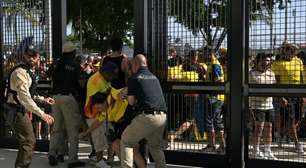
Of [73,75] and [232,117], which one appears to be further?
[73,75]

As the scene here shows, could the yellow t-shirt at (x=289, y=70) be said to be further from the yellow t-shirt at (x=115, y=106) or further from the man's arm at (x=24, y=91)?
the man's arm at (x=24, y=91)

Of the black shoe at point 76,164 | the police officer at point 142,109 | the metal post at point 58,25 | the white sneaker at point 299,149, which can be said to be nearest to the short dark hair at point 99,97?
the police officer at point 142,109

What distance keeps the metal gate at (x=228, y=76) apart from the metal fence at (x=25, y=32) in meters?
1.95

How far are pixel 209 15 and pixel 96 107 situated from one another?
2.06m

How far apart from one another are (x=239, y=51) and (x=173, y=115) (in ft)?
4.69

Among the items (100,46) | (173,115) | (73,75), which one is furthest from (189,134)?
(100,46)

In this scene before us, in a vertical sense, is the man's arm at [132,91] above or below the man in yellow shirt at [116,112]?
above

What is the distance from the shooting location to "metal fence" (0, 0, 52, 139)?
902 cm

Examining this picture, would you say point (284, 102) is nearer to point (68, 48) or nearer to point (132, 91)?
point (132, 91)

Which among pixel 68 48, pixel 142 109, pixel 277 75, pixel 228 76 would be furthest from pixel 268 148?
pixel 68 48

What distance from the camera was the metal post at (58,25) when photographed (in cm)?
888

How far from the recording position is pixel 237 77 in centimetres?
720

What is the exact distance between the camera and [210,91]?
7.42m

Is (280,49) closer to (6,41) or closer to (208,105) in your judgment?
(208,105)
